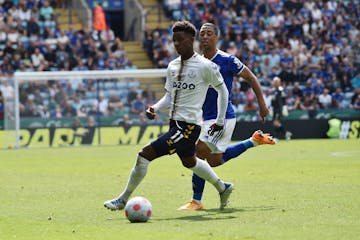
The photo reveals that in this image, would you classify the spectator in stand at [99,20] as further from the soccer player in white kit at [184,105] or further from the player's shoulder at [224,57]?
the soccer player in white kit at [184,105]

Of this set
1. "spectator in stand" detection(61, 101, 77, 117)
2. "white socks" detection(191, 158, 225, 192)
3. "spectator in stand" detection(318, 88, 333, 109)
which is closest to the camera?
"white socks" detection(191, 158, 225, 192)

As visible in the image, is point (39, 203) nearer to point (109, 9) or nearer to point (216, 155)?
point (216, 155)

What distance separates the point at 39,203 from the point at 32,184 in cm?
344

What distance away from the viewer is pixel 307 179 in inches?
669

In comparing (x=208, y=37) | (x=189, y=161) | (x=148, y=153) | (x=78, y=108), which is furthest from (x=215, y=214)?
(x=78, y=108)

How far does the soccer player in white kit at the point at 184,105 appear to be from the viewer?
11445mm

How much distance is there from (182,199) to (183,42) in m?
3.04

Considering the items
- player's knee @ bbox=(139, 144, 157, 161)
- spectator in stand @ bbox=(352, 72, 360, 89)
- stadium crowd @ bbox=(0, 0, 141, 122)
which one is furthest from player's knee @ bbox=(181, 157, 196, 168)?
spectator in stand @ bbox=(352, 72, 360, 89)

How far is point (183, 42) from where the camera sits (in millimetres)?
11445

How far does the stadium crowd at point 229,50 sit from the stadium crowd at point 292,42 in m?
0.04

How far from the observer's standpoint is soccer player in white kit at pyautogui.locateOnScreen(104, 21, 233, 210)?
37.6 ft

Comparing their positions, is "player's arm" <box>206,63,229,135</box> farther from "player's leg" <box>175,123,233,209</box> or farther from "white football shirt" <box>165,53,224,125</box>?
"player's leg" <box>175,123,233,209</box>

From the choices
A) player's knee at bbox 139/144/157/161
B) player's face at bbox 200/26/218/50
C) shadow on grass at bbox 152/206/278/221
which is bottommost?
shadow on grass at bbox 152/206/278/221

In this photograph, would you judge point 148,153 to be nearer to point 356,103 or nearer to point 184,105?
point 184,105
